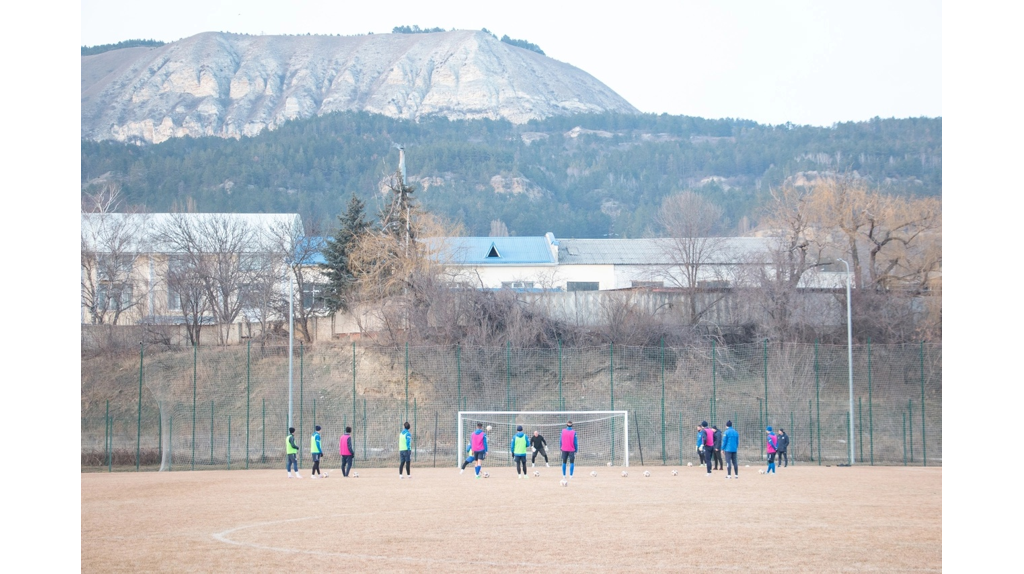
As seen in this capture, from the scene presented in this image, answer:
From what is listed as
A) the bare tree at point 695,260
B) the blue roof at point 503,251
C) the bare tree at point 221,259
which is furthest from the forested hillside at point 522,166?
the bare tree at point 221,259

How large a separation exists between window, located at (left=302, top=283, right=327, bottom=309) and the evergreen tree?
0.53 metres

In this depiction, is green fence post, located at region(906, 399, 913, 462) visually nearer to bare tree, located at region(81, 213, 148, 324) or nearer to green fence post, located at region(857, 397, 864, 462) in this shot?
green fence post, located at region(857, 397, 864, 462)

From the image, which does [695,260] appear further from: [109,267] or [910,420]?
[109,267]

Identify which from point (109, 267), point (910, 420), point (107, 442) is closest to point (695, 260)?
point (910, 420)

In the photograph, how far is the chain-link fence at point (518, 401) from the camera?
36.4 meters

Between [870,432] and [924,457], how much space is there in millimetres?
2068

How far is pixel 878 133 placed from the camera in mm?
120938

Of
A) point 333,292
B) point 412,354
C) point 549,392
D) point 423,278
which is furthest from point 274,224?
point 549,392

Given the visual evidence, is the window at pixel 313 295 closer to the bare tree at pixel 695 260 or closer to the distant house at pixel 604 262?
the distant house at pixel 604 262

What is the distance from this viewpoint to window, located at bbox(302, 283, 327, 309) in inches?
1992

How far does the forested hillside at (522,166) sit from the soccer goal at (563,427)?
195 feet

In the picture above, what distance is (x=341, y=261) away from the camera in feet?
166

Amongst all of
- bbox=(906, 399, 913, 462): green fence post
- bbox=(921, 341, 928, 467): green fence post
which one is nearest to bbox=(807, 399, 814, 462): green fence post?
bbox=(906, 399, 913, 462): green fence post

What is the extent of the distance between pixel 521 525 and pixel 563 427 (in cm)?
2015
